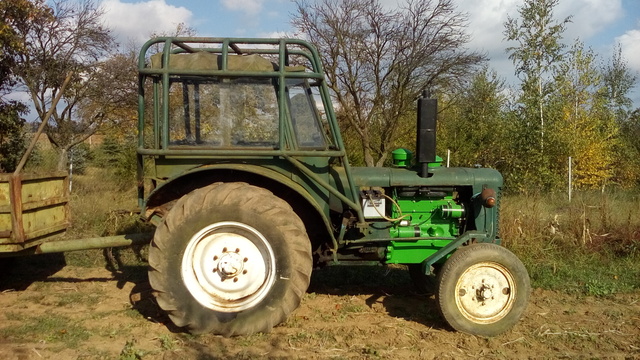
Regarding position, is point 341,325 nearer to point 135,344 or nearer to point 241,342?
point 241,342

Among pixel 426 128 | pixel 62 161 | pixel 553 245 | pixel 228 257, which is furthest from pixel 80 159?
pixel 426 128

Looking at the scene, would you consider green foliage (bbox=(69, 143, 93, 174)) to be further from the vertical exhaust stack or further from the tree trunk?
the vertical exhaust stack

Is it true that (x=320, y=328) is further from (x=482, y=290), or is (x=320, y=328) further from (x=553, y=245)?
(x=553, y=245)

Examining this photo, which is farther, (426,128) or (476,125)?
(476,125)

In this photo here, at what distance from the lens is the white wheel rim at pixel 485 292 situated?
4555 millimetres

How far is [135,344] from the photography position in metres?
4.20

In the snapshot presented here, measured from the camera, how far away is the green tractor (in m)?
4.29

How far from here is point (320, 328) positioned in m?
4.68

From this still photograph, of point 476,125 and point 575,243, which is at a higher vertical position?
point 476,125

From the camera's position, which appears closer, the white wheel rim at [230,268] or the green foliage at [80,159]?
the white wheel rim at [230,268]

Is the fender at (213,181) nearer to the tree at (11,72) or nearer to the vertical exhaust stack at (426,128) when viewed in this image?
the vertical exhaust stack at (426,128)

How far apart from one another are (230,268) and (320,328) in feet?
3.26

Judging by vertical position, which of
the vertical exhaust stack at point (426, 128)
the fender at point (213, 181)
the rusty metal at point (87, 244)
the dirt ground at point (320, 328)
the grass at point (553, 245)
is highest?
the vertical exhaust stack at point (426, 128)

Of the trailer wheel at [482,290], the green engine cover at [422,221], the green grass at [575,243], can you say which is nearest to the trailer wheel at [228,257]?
the green engine cover at [422,221]
